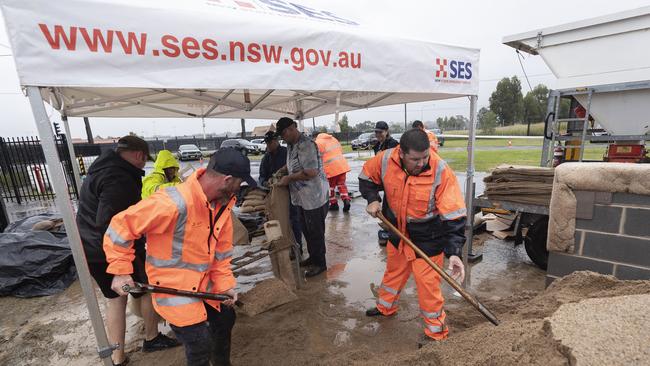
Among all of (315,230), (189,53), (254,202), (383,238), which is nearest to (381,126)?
(383,238)

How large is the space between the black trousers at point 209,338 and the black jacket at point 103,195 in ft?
2.88

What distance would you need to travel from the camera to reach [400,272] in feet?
8.98

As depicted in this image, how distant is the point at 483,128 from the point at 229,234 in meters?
48.3

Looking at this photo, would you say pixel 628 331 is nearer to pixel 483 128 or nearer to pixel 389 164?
pixel 389 164

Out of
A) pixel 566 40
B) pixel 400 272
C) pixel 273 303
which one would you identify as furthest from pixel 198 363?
pixel 566 40

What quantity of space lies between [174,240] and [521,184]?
332 centimetres

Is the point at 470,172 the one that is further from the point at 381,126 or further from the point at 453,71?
the point at 381,126

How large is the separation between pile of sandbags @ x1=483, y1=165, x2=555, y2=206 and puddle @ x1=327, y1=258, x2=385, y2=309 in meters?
1.61

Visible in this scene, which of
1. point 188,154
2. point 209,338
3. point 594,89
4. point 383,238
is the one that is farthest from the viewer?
point 188,154

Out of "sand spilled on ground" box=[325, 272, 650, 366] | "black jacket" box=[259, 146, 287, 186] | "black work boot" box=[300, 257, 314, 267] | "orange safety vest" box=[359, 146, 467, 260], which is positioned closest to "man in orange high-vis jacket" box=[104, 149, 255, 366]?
"sand spilled on ground" box=[325, 272, 650, 366]

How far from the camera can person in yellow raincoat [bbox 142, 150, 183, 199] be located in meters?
3.05

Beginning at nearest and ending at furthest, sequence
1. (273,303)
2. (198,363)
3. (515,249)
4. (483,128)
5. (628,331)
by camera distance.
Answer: (628,331)
(198,363)
(273,303)
(515,249)
(483,128)

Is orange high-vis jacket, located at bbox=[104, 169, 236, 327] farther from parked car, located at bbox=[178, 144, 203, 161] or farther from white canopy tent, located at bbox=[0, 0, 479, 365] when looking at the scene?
parked car, located at bbox=[178, 144, 203, 161]

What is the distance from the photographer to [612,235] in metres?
2.53
